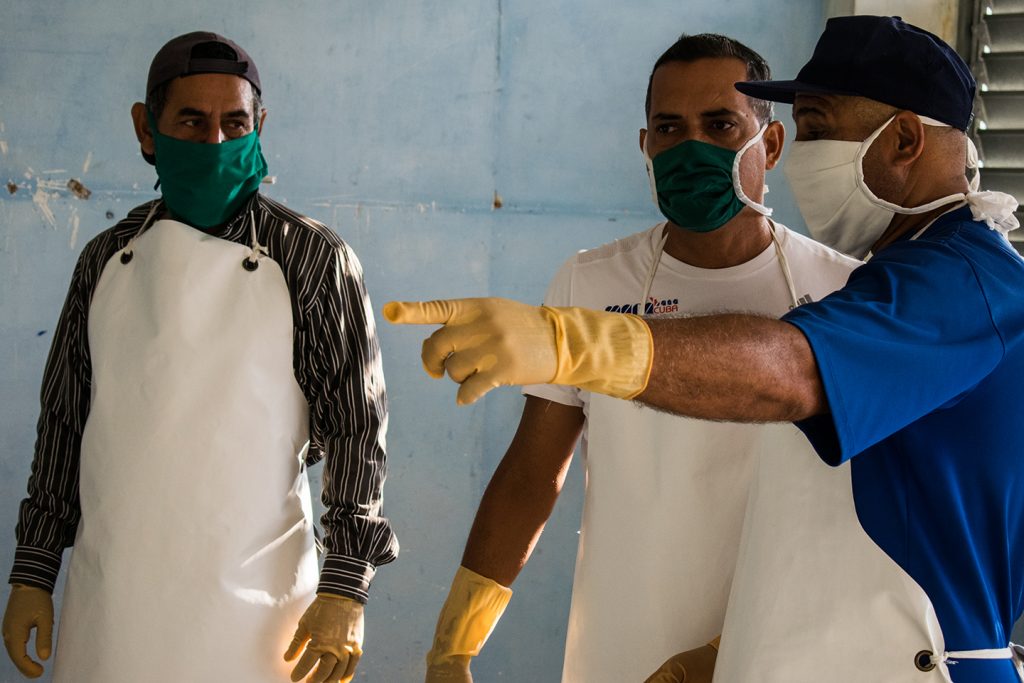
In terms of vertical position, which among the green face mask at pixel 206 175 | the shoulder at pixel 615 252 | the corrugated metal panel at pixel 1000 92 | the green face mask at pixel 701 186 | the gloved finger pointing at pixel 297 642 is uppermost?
the corrugated metal panel at pixel 1000 92

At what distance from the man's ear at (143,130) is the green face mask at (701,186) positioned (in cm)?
94

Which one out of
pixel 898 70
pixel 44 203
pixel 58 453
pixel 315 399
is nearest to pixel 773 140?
pixel 898 70

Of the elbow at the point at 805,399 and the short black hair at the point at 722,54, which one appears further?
the short black hair at the point at 722,54

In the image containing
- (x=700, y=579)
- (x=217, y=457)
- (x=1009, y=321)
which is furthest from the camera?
(x=217, y=457)

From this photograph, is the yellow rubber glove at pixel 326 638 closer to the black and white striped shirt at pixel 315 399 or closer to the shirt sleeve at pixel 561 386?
the black and white striped shirt at pixel 315 399

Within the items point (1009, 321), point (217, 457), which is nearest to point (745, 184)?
point (1009, 321)

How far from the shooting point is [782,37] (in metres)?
2.88

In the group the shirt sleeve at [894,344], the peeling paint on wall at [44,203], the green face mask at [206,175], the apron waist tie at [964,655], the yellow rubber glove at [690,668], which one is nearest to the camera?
the shirt sleeve at [894,344]

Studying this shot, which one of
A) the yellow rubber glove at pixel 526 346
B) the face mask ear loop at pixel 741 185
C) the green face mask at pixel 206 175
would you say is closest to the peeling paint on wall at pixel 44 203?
the green face mask at pixel 206 175

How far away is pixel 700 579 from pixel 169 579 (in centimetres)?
85

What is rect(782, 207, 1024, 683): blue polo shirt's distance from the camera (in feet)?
3.39

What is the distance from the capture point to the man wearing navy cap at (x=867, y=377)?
0.99m

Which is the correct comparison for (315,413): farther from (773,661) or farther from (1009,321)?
→ (1009,321)

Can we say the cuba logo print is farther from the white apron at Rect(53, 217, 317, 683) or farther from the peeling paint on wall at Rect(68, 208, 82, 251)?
the peeling paint on wall at Rect(68, 208, 82, 251)
